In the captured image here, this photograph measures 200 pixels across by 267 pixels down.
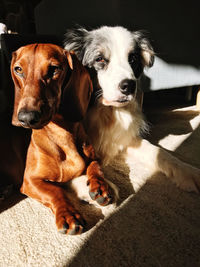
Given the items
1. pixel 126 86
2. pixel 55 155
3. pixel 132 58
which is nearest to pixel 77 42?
pixel 132 58

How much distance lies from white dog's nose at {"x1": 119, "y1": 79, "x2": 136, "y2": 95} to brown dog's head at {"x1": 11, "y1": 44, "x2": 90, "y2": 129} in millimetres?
194

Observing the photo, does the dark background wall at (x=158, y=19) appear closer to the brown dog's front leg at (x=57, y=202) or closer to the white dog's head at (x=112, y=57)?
the white dog's head at (x=112, y=57)

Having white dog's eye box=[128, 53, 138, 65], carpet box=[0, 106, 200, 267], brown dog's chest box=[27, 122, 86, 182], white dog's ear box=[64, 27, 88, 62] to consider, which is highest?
white dog's ear box=[64, 27, 88, 62]

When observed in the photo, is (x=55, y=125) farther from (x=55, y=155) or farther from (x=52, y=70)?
(x=52, y=70)

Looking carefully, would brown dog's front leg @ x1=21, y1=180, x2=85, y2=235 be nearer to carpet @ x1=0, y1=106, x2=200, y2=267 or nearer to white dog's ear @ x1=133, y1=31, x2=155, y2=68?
carpet @ x1=0, y1=106, x2=200, y2=267

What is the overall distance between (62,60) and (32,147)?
40cm

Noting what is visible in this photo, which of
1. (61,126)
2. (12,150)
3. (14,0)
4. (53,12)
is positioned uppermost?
(14,0)

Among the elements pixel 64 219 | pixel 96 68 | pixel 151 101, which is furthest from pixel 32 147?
A: pixel 151 101

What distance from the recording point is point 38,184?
85 cm

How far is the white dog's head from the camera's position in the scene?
3.35ft

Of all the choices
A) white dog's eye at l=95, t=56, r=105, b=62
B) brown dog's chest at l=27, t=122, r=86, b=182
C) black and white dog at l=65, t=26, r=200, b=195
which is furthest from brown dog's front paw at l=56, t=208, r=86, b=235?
white dog's eye at l=95, t=56, r=105, b=62

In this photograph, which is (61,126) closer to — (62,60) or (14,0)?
(62,60)

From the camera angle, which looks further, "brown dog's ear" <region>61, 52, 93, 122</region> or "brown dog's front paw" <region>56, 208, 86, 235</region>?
"brown dog's ear" <region>61, 52, 93, 122</region>

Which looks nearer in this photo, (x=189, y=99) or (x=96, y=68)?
(x=96, y=68)
